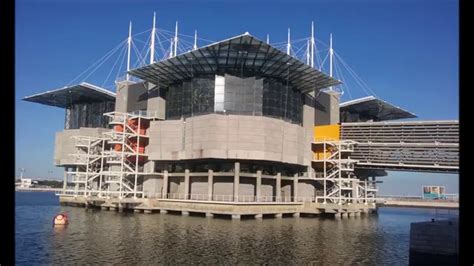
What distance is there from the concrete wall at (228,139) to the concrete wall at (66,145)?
33452 mm

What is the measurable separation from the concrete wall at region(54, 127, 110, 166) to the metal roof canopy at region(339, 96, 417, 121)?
65.1m

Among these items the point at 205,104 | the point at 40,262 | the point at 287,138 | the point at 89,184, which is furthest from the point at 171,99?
the point at 40,262

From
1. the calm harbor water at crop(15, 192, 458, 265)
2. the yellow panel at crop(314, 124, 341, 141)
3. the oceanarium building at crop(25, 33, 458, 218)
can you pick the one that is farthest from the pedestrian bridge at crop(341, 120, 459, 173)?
the calm harbor water at crop(15, 192, 458, 265)

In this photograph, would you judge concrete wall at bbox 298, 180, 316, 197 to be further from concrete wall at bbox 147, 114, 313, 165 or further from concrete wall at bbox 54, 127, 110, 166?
concrete wall at bbox 54, 127, 110, 166

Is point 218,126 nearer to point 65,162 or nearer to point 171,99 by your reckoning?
point 171,99

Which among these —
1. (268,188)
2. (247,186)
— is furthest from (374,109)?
(247,186)

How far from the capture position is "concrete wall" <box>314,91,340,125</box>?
10375cm

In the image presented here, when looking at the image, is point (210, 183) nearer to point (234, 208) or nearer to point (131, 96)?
point (234, 208)

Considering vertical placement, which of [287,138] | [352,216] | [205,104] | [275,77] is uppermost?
[275,77]

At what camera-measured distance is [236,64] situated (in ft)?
276

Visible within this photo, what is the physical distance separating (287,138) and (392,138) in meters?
23.3

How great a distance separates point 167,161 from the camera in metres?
90.6

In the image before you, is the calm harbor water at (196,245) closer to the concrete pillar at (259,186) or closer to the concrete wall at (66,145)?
the concrete pillar at (259,186)

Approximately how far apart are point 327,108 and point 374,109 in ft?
73.1
